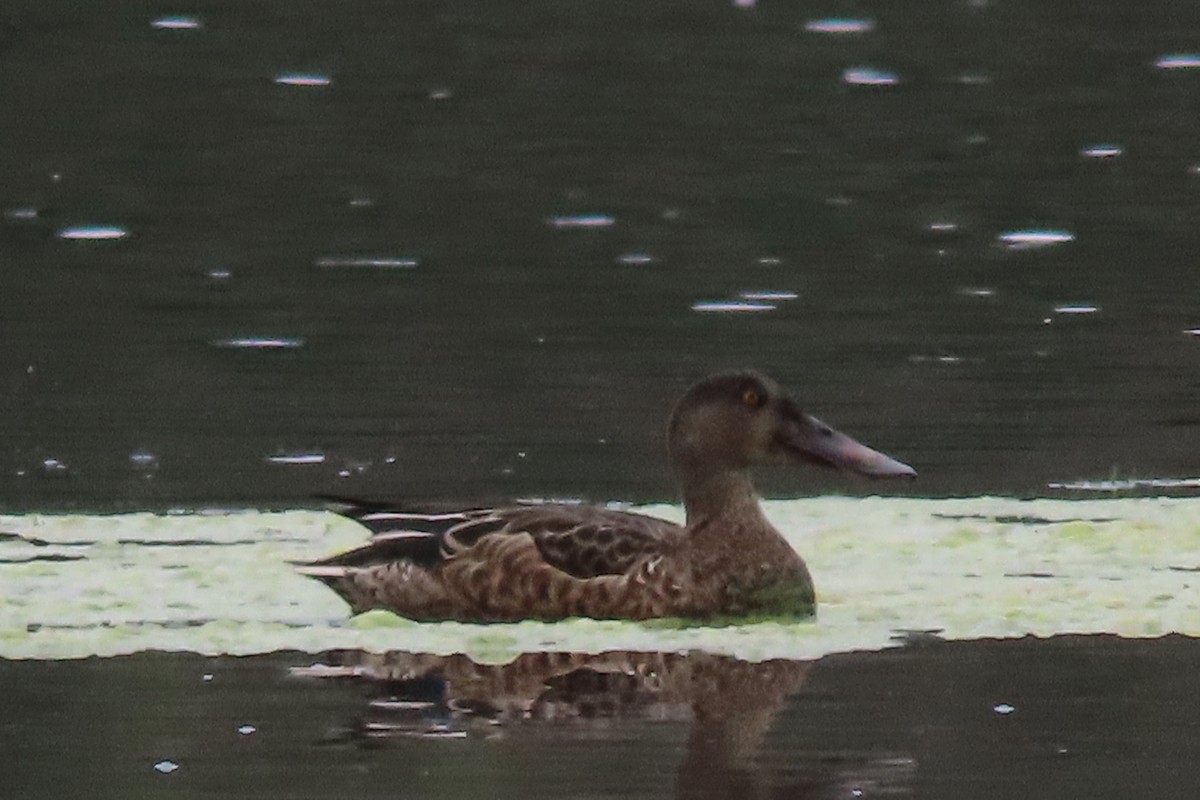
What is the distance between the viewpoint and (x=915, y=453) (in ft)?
50.2

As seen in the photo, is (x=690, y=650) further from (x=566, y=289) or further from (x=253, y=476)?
(x=566, y=289)

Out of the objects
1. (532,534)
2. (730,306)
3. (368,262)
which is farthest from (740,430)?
(368,262)

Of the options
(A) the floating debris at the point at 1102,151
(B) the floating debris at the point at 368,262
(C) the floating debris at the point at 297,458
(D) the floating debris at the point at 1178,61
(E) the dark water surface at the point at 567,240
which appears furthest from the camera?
(D) the floating debris at the point at 1178,61

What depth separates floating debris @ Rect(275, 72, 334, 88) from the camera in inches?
1088

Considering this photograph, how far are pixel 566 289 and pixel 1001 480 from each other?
516 centimetres

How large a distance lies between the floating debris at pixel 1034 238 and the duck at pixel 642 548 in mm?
8019

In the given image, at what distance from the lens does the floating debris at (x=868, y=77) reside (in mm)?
27484

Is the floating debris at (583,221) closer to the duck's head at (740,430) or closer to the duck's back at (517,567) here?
the duck's head at (740,430)

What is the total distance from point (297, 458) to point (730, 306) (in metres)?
4.27

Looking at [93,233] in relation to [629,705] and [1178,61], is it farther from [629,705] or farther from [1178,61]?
[629,705]

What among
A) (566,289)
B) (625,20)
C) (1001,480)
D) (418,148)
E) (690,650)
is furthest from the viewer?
(625,20)

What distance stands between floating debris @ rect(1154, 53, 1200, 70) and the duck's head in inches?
616

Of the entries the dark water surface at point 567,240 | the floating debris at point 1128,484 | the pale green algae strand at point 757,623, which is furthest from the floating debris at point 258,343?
the floating debris at point 1128,484

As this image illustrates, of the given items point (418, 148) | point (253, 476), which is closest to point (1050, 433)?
point (253, 476)
